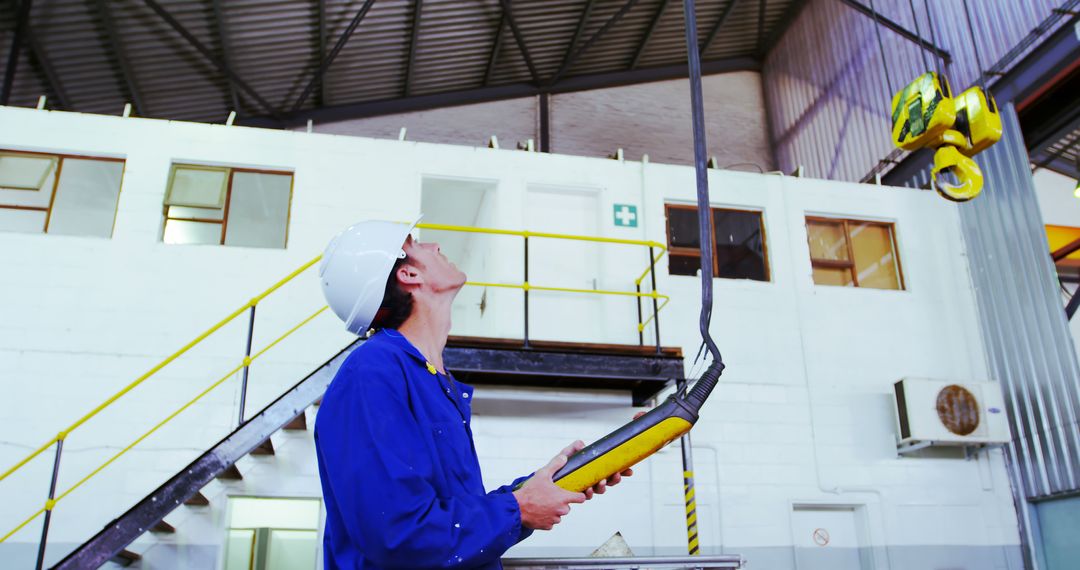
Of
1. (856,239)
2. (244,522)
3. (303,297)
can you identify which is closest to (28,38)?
(303,297)

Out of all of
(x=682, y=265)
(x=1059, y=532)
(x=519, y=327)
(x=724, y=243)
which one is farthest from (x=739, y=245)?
(x=1059, y=532)

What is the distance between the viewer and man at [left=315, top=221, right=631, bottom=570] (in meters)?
1.62

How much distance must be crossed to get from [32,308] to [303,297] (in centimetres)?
266

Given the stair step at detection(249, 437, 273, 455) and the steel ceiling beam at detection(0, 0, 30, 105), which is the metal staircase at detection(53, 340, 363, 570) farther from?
the steel ceiling beam at detection(0, 0, 30, 105)

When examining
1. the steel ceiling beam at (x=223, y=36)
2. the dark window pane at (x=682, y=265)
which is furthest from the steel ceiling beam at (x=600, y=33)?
the steel ceiling beam at (x=223, y=36)

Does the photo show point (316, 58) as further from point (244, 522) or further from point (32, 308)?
point (244, 522)

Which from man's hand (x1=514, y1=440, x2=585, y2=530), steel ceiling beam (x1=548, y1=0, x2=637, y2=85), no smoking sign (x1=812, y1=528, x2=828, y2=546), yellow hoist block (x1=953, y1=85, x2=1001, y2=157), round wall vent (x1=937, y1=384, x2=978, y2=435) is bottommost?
no smoking sign (x1=812, y1=528, x2=828, y2=546)

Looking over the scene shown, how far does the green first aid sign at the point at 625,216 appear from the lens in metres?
10.1

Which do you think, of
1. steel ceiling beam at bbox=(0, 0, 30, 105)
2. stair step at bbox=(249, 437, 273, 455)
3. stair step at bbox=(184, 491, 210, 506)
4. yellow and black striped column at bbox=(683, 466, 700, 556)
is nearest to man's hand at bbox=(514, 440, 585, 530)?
stair step at bbox=(249, 437, 273, 455)

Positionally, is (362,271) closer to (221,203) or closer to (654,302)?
(654,302)

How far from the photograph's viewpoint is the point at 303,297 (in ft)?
29.1

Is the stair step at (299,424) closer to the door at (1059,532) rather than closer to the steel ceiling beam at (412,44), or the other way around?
the steel ceiling beam at (412,44)

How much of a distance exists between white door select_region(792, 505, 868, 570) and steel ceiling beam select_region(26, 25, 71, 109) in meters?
11.6

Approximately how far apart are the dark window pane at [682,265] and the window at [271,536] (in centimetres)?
504
